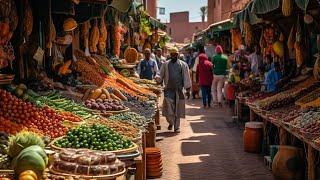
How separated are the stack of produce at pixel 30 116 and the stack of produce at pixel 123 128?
49 cm

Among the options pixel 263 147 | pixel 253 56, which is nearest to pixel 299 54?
pixel 263 147

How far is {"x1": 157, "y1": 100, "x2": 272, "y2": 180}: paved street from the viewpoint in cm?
775

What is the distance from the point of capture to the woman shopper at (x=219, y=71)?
15745 mm

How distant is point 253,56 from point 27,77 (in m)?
8.02

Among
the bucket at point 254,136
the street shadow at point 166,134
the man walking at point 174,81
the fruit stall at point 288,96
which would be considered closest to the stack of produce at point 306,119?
the fruit stall at point 288,96

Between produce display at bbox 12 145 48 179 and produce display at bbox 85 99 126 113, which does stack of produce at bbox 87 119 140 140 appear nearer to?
produce display at bbox 85 99 126 113

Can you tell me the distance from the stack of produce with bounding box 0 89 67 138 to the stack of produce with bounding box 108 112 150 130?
3.42ft

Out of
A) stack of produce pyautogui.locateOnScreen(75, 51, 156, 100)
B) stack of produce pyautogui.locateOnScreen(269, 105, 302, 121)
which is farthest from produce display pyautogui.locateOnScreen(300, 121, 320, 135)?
stack of produce pyautogui.locateOnScreen(75, 51, 156, 100)

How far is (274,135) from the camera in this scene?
9.16 metres

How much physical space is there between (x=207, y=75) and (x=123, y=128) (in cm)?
1034

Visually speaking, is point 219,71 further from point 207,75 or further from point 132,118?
point 132,118

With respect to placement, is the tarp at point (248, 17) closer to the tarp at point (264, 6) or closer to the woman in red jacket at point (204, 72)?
the tarp at point (264, 6)

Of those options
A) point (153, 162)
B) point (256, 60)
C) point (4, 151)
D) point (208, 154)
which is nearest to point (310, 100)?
point (208, 154)

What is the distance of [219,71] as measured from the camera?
52.3 ft
